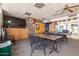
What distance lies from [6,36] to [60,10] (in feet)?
4.26

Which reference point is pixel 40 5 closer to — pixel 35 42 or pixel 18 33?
pixel 18 33

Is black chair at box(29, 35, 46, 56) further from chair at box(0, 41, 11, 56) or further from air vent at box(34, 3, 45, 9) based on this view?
air vent at box(34, 3, 45, 9)

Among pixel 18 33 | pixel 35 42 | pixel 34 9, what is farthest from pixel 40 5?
pixel 35 42

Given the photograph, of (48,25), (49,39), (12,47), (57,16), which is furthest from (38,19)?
(12,47)

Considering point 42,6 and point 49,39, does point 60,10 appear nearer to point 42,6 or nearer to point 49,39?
point 42,6

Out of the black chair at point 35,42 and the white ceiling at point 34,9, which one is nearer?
the white ceiling at point 34,9

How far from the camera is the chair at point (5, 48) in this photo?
6.99ft

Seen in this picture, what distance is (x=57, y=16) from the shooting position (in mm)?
2303

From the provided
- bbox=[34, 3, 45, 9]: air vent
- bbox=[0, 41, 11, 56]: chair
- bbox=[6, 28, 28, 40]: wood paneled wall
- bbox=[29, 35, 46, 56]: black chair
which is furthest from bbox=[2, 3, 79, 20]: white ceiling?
bbox=[0, 41, 11, 56]: chair

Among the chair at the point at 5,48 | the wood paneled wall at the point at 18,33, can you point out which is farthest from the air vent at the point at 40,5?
the chair at the point at 5,48

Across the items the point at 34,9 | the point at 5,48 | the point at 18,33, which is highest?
the point at 34,9

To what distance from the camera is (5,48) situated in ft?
6.97

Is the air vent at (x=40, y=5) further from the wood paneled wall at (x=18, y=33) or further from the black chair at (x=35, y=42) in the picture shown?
the black chair at (x=35, y=42)

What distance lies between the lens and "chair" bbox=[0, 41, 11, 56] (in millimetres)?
2130
